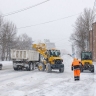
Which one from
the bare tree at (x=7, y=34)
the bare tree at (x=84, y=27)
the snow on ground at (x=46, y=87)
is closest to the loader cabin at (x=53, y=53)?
the snow on ground at (x=46, y=87)

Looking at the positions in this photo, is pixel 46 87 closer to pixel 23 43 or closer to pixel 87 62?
pixel 87 62

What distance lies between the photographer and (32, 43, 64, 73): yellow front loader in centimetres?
2719

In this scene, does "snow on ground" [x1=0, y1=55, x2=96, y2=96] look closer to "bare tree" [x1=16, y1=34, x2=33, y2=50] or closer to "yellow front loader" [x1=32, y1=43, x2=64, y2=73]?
"yellow front loader" [x1=32, y1=43, x2=64, y2=73]

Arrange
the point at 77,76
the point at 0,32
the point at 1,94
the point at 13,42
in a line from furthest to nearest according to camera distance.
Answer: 1. the point at 13,42
2. the point at 0,32
3. the point at 77,76
4. the point at 1,94

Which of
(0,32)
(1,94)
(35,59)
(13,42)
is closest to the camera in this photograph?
(1,94)

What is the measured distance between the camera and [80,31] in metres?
75.0

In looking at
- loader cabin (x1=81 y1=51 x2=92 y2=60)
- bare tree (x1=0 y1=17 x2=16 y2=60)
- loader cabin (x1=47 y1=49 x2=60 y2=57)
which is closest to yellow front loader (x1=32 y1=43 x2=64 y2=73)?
loader cabin (x1=47 y1=49 x2=60 y2=57)

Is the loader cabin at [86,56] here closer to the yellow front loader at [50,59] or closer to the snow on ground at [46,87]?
the yellow front loader at [50,59]

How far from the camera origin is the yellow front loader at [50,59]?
89.2 ft

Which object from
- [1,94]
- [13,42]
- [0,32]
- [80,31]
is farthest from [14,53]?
[80,31]

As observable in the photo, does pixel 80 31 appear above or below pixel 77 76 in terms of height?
above

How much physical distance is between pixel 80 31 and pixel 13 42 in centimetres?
1987

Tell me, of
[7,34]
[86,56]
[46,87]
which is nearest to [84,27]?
[7,34]

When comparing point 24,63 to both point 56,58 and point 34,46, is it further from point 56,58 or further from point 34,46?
point 56,58
